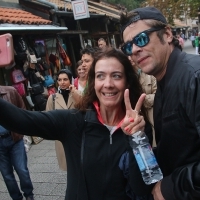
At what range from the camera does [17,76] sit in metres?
6.11

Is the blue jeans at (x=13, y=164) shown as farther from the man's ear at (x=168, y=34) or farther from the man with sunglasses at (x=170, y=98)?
the man's ear at (x=168, y=34)

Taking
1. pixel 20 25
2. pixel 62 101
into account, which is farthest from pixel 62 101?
pixel 20 25

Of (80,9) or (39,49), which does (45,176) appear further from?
(80,9)

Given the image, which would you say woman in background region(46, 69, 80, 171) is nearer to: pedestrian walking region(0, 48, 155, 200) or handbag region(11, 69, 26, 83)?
pedestrian walking region(0, 48, 155, 200)

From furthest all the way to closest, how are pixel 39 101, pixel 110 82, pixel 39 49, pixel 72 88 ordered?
pixel 39 49 < pixel 39 101 < pixel 72 88 < pixel 110 82

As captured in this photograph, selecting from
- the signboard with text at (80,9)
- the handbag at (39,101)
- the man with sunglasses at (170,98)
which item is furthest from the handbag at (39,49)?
the man with sunglasses at (170,98)

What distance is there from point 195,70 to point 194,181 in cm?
50

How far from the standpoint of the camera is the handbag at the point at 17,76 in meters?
6.05

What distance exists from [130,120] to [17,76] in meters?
5.08

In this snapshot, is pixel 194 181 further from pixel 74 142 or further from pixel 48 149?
pixel 48 149

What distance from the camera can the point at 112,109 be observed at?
1.85 metres

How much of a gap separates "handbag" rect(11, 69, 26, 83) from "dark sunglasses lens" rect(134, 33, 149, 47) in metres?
4.91

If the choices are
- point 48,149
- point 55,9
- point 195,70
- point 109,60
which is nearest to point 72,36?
point 55,9

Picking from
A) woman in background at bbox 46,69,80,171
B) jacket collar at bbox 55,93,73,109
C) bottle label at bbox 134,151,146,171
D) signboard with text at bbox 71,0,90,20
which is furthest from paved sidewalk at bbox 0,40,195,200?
signboard with text at bbox 71,0,90,20
